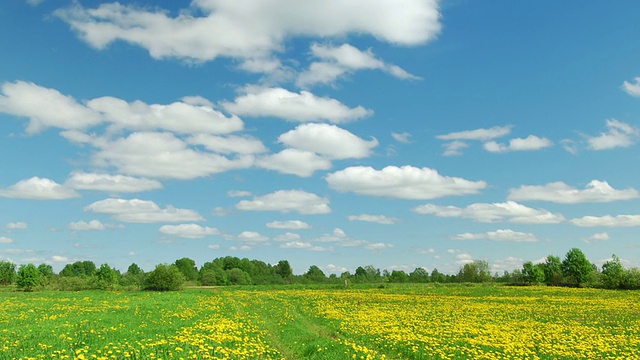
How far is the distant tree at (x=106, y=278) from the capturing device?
8606 cm

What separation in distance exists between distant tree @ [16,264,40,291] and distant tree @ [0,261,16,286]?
60.5 meters

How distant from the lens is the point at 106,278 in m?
89.9

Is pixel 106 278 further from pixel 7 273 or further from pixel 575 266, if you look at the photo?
pixel 575 266

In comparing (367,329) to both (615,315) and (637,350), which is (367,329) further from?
(615,315)

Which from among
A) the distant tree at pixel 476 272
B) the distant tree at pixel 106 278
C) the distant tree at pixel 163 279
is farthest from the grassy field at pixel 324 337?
the distant tree at pixel 476 272

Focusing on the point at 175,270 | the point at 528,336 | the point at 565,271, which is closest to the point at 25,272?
the point at 175,270

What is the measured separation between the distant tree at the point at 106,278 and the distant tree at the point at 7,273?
254 ft

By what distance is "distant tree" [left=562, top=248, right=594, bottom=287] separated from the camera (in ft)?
419

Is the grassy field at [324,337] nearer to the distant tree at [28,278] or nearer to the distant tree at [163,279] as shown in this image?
the distant tree at [163,279]

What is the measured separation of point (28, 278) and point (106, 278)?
18.1 meters

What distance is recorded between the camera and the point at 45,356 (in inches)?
623

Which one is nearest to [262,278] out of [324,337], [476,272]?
[476,272]

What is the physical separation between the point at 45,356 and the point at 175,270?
70263 millimetres

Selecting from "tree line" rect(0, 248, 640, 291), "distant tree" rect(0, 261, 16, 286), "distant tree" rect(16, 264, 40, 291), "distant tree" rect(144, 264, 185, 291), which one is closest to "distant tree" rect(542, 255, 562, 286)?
"tree line" rect(0, 248, 640, 291)
